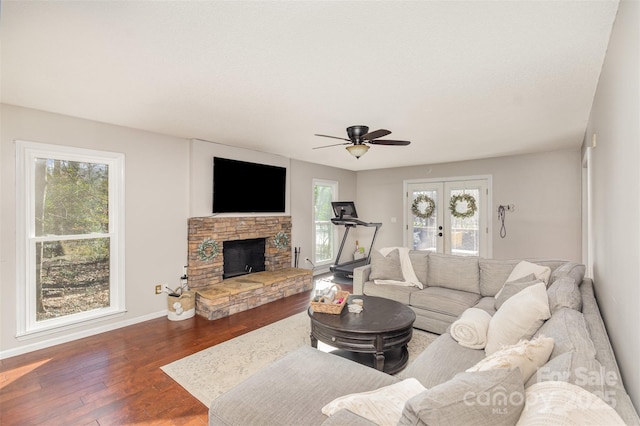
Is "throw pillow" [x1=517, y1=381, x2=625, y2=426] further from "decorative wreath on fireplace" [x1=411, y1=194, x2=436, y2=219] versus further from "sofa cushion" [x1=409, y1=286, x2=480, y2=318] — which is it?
"decorative wreath on fireplace" [x1=411, y1=194, x2=436, y2=219]

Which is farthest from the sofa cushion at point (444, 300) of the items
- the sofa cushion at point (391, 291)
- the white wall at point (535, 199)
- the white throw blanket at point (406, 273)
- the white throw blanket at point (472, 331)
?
the white wall at point (535, 199)

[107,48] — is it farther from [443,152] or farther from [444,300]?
[443,152]

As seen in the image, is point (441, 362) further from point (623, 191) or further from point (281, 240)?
point (281, 240)

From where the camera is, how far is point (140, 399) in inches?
90.7

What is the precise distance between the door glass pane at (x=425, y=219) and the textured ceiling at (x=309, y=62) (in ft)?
9.90

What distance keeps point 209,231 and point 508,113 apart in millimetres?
4112

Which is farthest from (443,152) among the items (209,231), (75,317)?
(75,317)

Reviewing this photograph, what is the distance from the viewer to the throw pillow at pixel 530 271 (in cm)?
299

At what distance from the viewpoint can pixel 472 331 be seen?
7.40ft

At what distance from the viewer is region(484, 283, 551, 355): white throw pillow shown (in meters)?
1.99

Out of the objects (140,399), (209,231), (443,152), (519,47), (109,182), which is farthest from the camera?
(443,152)

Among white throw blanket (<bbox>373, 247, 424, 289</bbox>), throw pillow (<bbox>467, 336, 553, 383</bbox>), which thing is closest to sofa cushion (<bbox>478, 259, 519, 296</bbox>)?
white throw blanket (<bbox>373, 247, 424, 289</bbox>)

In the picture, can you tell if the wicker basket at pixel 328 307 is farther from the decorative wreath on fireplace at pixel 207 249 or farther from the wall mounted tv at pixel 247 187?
the wall mounted tv at pixel 247 187

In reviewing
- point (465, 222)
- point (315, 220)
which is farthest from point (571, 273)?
point (315, 220)
